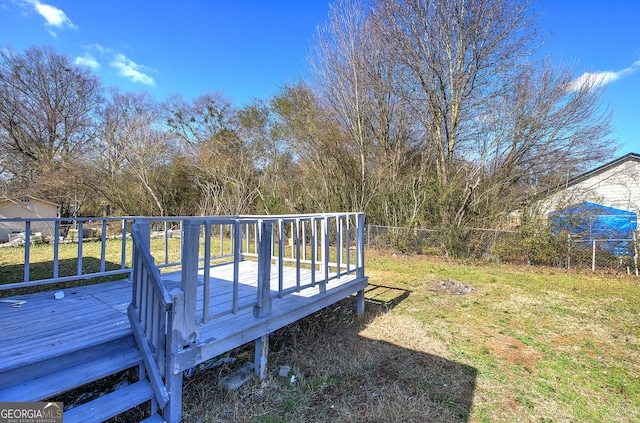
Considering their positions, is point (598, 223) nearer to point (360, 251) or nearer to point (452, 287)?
point (452, 287)

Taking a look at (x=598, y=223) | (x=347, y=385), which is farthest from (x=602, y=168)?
Result: (x=347, y=385)

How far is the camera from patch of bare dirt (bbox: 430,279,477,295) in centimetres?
482

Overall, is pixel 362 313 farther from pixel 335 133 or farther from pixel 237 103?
pixel 237 103

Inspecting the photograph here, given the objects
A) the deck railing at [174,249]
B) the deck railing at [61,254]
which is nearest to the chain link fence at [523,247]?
the deck railing at [174,249]

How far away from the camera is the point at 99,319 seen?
222cm

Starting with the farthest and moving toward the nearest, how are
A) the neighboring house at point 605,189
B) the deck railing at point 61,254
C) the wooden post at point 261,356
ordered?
the neighboring house at point 605,189
the deck railing at point 61,254
the wooden post at point 261,356

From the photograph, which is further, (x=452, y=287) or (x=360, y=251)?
(x=452, y=287)

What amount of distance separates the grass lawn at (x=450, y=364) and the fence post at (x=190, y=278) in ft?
1.95

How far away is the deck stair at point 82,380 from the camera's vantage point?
1.45 metres

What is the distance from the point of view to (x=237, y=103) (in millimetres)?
13164

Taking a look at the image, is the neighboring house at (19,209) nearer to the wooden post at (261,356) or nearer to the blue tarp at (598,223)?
the wooden post at (261,356)

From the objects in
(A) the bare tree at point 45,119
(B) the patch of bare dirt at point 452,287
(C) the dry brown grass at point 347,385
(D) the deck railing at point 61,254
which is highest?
(A) the bare tree at point 45,119

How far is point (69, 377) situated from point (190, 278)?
79 centimetres

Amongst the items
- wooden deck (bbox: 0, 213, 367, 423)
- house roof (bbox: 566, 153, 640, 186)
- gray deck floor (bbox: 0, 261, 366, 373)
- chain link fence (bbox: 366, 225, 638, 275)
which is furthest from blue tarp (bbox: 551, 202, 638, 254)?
wooden deck (bbox: 0, 213, 367, 423)
